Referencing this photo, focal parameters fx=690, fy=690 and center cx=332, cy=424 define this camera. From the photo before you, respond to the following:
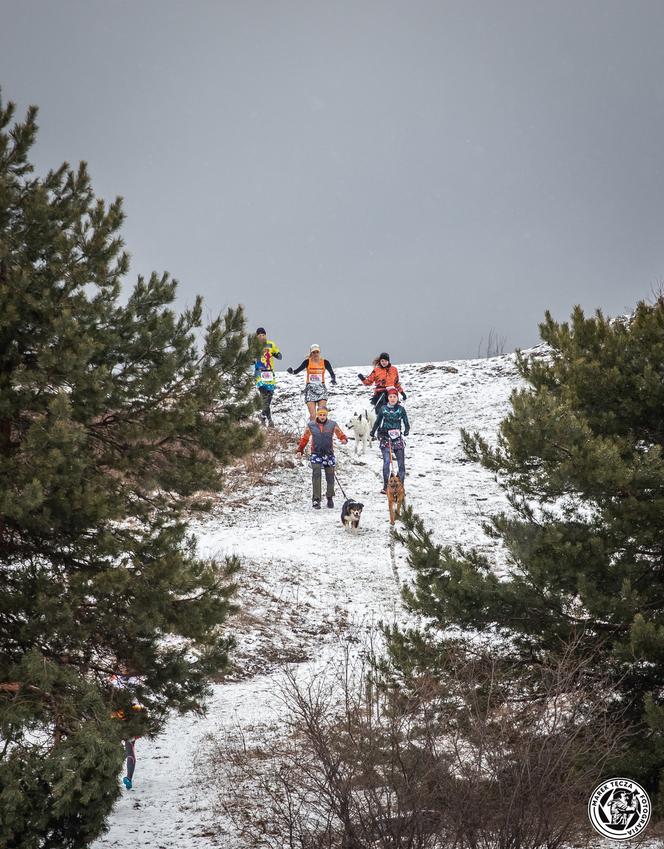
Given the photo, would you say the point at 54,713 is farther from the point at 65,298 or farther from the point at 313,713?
the point at 65,298

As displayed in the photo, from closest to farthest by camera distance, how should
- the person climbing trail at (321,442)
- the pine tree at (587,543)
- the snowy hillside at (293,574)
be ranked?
the pine tree at (587,543), the snowy hillside at (293,574), the person climbing trail at (321,442)

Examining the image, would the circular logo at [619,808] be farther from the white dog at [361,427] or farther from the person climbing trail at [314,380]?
the white dog at [361,427]

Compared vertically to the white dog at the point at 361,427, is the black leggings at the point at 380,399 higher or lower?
higher

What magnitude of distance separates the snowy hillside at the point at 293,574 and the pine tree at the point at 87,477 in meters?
1.58

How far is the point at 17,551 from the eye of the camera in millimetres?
5270

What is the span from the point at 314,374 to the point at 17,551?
11.1 metres

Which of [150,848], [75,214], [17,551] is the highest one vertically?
[75,214]

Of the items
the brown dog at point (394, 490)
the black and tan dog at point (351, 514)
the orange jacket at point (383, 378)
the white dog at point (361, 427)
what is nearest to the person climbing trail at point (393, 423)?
the brown dog at point (394, 490)

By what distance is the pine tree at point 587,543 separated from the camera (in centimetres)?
532

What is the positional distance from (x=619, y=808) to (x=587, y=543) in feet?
6.31

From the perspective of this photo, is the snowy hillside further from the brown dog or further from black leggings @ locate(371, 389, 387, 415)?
black leggings @ locate(371, 389, 387, 415)

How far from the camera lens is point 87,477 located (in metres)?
5.02

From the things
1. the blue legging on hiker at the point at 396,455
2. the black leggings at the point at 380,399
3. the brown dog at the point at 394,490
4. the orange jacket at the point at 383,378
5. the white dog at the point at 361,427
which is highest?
the orange jacket at the point at 383,378

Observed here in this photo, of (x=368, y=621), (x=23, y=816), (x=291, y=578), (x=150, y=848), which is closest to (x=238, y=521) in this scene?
(x=291, y=578)
